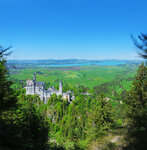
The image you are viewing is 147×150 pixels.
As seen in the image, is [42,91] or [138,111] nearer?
[138,111]

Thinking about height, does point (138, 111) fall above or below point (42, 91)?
above

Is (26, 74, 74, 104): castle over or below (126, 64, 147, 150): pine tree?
below

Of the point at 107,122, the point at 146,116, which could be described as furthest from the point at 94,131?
the point at 146,116

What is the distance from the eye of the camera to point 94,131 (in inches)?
655

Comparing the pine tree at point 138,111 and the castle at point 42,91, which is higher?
the pine tree at point 138,111

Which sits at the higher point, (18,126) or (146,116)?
(146,116)

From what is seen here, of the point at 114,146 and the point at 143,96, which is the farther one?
the point at 143,96

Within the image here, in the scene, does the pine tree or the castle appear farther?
the castle

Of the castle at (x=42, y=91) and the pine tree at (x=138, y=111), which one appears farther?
the castle at (x=42, y=91)

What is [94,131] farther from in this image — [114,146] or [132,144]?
[132,144]

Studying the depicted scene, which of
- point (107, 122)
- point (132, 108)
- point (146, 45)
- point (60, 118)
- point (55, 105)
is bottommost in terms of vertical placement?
point (60, 118)

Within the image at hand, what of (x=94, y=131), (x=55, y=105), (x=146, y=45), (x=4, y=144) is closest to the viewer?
(x=4, y=144)

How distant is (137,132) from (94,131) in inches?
231

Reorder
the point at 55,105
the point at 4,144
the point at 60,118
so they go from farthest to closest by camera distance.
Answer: the point at 55,105 < the point at 60,118 < the point at 4,144
